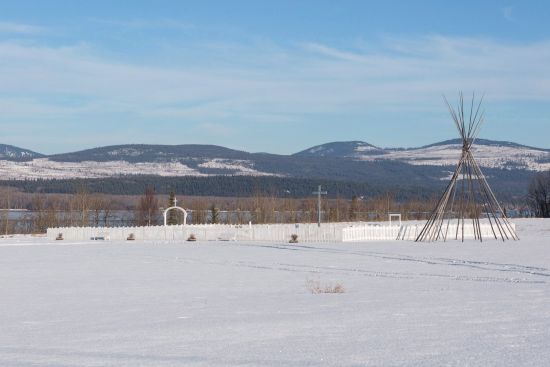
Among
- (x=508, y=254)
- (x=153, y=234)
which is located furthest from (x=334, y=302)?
(x=153, y=234)

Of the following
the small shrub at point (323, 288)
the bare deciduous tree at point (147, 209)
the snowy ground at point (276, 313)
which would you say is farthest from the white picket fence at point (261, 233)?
the bare deciduous tree at point (147, 209)

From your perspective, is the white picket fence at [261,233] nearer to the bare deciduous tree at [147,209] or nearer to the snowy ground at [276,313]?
the snowy ground at [276,313]

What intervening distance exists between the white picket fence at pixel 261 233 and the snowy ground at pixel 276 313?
13.3m

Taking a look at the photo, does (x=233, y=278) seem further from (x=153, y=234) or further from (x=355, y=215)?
(x=355, y=215)

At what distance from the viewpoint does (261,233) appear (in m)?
37.6

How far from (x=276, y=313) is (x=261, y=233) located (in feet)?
86.8

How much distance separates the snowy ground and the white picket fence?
13271 mm

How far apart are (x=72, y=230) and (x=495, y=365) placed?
34901mm

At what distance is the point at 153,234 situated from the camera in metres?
38.8

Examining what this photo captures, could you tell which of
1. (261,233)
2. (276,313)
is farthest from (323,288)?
(261,233)

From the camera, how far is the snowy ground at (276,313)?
7.86 metres

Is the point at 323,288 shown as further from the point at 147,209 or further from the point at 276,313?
the point at 147,209

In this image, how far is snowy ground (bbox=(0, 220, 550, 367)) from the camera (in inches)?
309

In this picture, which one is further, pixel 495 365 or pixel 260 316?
pixel 260 316
